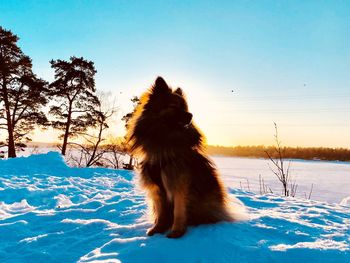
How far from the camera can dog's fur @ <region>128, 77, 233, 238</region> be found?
10.8 ft

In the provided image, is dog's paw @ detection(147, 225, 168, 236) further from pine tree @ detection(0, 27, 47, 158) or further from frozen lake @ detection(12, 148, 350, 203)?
pine tree @ detection(0, 27, 47, 158)

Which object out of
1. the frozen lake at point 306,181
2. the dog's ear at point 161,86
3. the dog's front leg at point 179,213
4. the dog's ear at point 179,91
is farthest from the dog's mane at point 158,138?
the frozen lake at point 306,181

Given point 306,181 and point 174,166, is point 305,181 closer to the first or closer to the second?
point 306,181

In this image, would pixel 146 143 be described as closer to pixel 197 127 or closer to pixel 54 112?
pixel 197 127

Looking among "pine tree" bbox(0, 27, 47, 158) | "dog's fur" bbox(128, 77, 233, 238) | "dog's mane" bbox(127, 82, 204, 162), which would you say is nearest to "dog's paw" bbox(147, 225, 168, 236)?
"dog's fur" bbox(128, 77, 233, 238)

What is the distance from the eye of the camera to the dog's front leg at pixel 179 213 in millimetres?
3238

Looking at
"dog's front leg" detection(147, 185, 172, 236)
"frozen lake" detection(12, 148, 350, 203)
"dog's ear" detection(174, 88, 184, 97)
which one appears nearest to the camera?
"dog's front leg" detection(147, 185, 172, 236)

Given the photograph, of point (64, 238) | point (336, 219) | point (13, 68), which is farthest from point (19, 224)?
point (13, 68)

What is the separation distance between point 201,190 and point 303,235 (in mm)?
1159

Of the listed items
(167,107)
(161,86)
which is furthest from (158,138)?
(161,86)

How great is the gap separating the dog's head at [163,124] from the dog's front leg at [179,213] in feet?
1.65

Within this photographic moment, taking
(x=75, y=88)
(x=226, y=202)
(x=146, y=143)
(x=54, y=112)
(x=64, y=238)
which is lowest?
(x=64, y=238)

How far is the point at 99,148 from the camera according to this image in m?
27.2

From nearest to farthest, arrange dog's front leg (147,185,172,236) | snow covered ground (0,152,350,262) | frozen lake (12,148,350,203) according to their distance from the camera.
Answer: snow covered ground (0,152,350,262) → dog's front leg (147,185,172,236) → frozen lake (12,148,350,203)
